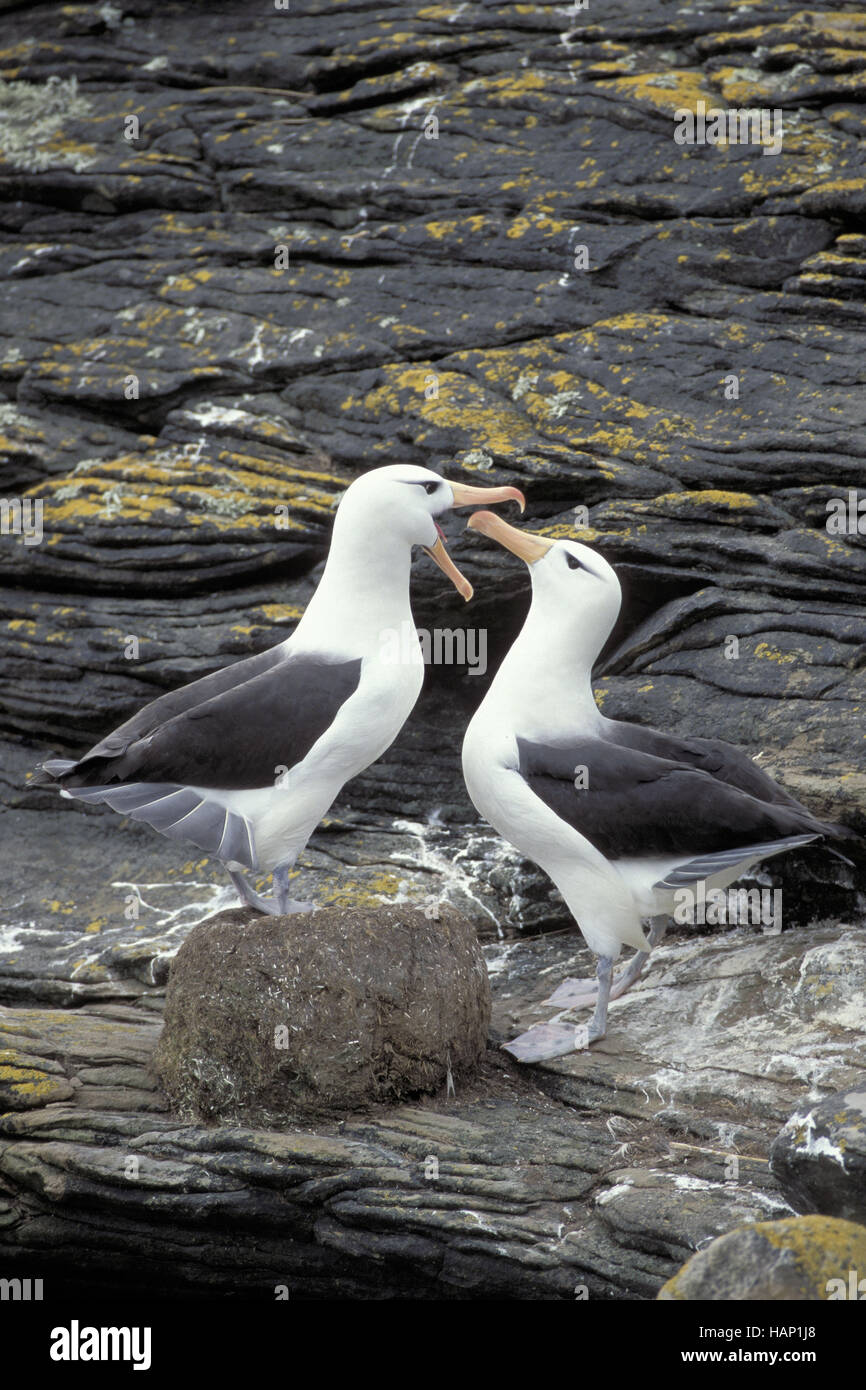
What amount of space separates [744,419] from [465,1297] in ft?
20.4

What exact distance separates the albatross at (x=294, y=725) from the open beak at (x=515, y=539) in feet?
0.82

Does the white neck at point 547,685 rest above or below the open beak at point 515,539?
below

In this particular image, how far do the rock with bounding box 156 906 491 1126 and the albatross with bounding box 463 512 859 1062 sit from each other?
28.5 inches

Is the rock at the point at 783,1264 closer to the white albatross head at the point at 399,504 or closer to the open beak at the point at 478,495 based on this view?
the white albatross head at the point at 399,504

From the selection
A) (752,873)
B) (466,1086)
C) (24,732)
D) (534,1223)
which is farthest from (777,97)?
(534,1223)

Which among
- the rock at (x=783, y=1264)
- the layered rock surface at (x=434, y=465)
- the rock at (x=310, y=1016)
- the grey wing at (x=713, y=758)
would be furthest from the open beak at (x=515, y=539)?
the rock at (x=783, y=1264)

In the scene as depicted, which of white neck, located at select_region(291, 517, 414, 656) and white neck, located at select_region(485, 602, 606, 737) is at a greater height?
white neck, located at select_region(291, 517, 414, 656)

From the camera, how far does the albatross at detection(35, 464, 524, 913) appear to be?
287 inches

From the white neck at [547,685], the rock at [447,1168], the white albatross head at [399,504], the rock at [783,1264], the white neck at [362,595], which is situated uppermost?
the white albatross head at [399,504]

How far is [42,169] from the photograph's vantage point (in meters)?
12.8

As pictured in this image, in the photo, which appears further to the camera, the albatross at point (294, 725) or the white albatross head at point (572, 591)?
the white albatross head at point (572, 591)

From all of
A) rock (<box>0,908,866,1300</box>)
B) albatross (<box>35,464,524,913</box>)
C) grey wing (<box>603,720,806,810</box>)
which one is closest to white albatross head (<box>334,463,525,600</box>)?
albatross (<box>35,464,524,913</box>)

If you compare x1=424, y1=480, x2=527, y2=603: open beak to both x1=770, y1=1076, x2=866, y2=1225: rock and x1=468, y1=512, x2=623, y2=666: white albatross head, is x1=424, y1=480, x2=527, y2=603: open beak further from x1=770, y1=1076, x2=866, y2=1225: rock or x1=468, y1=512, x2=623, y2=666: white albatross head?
x1=770, y1=1076, x2=866, y2=1225: rock

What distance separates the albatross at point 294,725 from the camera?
7.30 m
